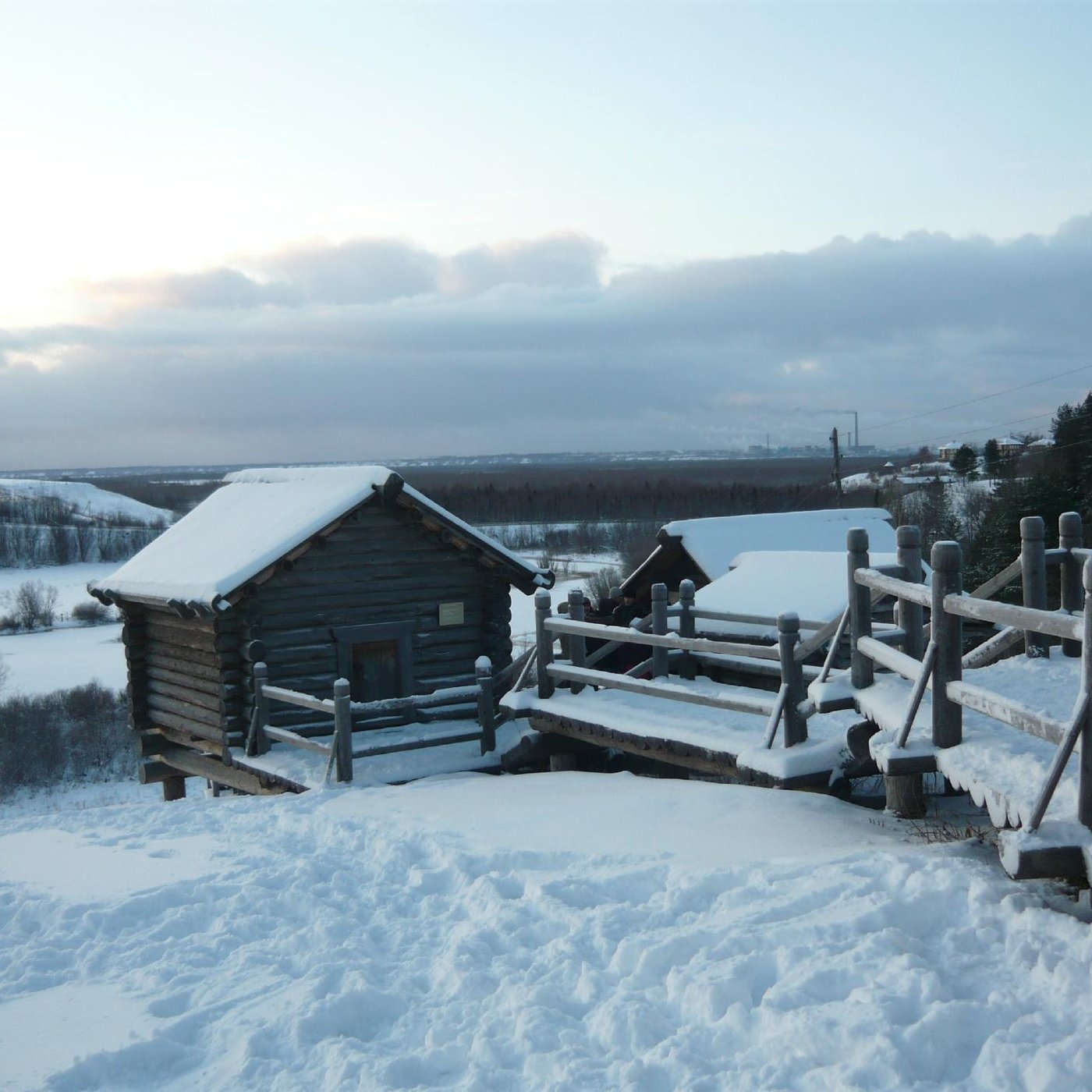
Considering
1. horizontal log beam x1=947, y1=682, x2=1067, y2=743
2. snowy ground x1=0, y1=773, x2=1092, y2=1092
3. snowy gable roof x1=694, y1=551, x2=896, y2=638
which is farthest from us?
snowy gable roof x1=694, y1=551, x2=896, y2=638

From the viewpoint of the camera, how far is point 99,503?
166 m

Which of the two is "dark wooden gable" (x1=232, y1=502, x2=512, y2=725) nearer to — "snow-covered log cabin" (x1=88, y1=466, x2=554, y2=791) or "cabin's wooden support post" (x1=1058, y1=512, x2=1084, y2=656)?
"snow-covered log cabin" (x1=88, y1=466, x2=554, y2=791)

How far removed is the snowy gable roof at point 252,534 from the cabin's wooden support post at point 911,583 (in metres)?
7.83

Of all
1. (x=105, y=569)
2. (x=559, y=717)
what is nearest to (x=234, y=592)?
(x=559, y=717)

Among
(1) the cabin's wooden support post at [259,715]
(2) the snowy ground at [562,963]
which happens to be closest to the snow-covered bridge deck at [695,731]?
(2) the snowy ground at [562,963]

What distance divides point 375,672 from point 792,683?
7834mm

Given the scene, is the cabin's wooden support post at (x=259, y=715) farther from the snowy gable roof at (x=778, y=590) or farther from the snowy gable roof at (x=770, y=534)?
the snowy gable roof at (x=770, y=534)

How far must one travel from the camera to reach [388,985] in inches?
209

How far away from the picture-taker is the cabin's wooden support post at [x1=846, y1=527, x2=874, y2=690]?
25.1ft

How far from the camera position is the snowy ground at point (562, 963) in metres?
4.35

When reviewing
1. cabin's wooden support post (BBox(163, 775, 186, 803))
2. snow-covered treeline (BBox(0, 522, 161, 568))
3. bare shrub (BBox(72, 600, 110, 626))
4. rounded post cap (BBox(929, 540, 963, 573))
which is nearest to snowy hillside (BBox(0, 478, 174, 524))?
snow-covered treeline (BBox(0, 522, 161, 568))

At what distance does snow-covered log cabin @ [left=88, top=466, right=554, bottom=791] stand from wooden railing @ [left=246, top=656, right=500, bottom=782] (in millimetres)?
680

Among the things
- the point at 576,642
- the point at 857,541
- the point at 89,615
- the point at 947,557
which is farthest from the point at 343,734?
the point at 89,615

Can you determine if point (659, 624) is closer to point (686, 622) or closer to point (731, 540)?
point (686, 622)
